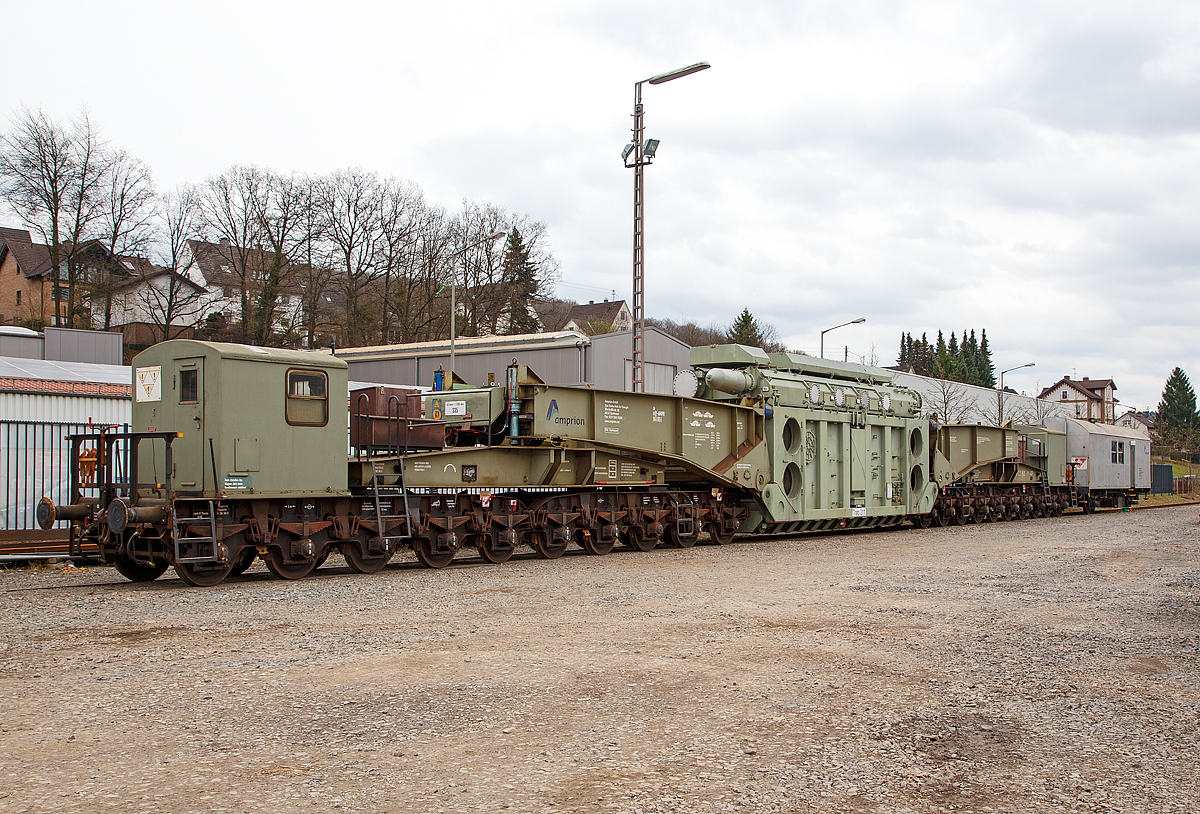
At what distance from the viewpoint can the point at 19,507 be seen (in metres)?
15.0

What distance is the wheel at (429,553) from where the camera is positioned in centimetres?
1361

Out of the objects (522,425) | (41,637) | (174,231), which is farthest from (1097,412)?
(41,637)

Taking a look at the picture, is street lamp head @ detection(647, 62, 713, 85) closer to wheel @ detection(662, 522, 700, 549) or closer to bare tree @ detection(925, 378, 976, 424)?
wheel @ detection(662, 522, 700, 549)

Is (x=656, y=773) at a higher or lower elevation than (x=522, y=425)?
lower

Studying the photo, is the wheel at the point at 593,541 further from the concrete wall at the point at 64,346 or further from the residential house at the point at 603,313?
the residential house at the point at 603,313

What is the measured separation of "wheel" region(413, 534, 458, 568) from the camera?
13.6m

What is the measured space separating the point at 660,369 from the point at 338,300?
20.7m

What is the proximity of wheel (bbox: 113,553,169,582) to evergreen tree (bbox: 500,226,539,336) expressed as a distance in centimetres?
4238

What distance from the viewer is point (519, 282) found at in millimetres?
55250

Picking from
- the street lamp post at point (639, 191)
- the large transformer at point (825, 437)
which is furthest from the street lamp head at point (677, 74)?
the large transformer at point (825, 437)

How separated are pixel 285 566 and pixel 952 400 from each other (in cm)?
5431

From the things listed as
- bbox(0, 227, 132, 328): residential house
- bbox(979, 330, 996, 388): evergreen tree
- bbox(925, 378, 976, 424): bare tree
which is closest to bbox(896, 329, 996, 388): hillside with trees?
bbox(979, 330, 996, 388): evergreen tree

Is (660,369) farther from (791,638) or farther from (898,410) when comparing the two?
(791,638)

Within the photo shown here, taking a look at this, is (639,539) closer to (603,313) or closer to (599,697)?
(599,697)
